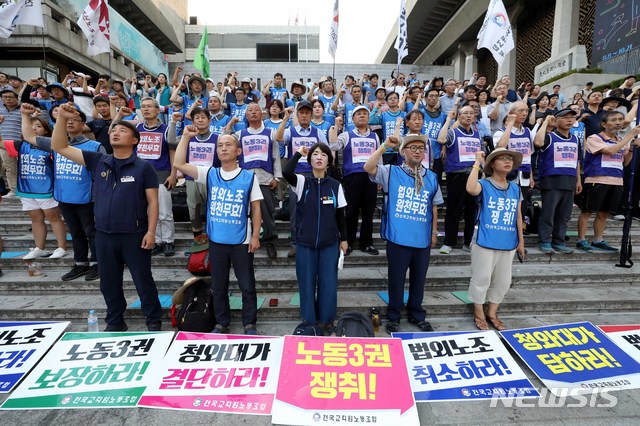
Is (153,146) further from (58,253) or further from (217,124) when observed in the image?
(58,253)

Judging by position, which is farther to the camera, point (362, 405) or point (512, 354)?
point (512, 354)

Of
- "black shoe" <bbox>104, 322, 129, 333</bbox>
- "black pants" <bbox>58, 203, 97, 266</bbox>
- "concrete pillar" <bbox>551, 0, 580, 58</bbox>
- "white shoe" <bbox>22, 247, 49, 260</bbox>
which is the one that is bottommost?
"black shoe" <bbox>104, 322, 129, 333</bbox>

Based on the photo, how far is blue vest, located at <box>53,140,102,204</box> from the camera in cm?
473

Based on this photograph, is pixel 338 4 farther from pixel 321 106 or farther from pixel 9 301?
pixel 9 301

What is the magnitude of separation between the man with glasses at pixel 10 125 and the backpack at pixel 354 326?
7.43 m

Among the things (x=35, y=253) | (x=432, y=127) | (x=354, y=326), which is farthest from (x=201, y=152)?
(x=432, y=127)

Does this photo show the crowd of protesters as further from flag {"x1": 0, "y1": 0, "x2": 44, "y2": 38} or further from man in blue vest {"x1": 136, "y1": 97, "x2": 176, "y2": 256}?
flag {"x1": 0, "y1": 0, "x2": 44, "y2": 38}

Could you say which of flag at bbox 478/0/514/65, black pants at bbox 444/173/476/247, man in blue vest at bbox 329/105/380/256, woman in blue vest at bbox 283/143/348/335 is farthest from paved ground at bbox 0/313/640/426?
flag at bbox 478/0/514/65

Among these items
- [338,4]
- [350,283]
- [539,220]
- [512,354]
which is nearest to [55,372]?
[350,283]

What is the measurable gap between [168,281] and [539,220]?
6151 mm

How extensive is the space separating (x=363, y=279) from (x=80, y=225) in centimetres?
423

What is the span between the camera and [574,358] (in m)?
3.34

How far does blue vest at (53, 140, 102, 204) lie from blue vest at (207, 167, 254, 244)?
2.37 m

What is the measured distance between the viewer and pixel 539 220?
5863 mm
